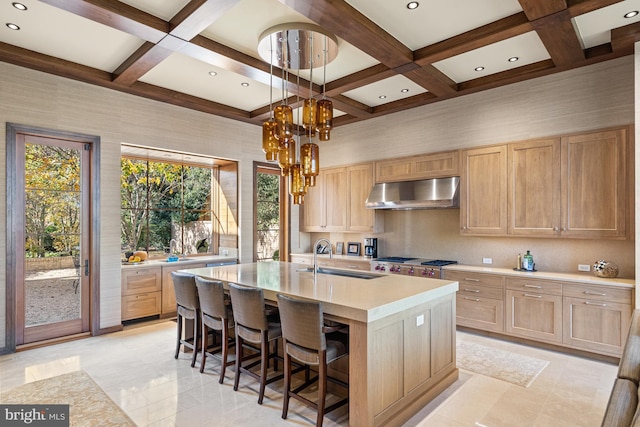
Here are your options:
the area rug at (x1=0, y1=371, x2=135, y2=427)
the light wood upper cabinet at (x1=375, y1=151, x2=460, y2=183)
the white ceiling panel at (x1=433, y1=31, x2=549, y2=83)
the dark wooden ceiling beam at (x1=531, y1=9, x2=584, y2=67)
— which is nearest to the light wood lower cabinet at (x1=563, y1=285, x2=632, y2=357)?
the light wood upper cabinet at (x1=375, y1=151, x2=460, y2=183)

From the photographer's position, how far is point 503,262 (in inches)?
183

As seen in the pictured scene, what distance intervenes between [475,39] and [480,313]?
10.0ft

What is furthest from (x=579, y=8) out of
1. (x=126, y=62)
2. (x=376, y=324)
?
(x=126, y=62)

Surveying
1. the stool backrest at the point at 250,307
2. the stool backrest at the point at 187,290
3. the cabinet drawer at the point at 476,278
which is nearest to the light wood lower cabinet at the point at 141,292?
the stool backrest at the point at 187,290

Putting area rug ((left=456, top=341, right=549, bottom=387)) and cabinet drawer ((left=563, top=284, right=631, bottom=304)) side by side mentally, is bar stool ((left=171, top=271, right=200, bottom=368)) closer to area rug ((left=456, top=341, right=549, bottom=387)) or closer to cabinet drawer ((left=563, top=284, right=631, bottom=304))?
area rug ((left=456, top=341, right=549, bottom=387))

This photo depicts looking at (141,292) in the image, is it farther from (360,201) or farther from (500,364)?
(500,364)

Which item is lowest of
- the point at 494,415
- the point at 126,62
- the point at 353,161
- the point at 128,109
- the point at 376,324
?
the point at 494,415

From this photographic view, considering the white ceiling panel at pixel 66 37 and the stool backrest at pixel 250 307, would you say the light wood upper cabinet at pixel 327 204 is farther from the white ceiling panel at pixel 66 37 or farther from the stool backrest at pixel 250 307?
the white ceiling panel at pixel 66 37

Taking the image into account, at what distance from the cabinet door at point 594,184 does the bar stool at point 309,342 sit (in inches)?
118

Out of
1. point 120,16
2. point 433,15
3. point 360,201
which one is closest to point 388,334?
point 433,15

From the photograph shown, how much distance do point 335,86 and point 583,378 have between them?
13.2ft

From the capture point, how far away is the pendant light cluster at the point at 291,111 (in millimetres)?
3141

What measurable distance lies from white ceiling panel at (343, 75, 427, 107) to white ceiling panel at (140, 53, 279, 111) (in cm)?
121

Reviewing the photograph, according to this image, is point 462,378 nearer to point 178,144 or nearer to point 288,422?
point 288,422
